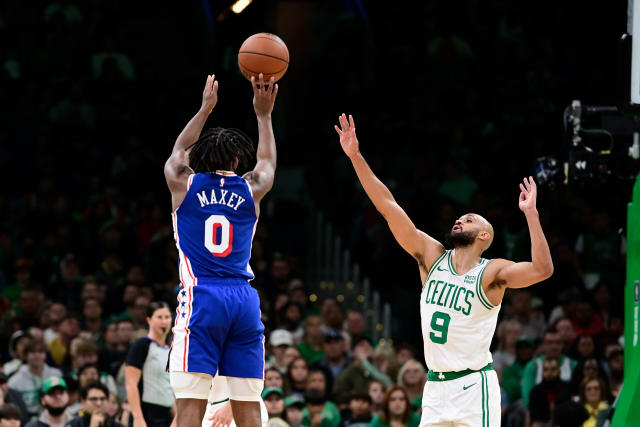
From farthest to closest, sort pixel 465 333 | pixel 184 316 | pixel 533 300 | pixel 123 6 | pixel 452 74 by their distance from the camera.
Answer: pixel 123 6 → pixel 452 74 → pixel 533 300 → pixel 465 333 → pixel 184 316

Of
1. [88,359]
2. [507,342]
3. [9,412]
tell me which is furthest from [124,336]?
[507,342]

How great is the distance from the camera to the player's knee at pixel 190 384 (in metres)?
7.32

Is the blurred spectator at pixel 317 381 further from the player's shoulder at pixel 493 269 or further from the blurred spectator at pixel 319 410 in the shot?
the player's shoulder at pixel 493 269

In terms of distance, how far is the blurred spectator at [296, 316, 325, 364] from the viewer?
1399cm

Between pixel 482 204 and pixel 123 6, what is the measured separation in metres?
7.04

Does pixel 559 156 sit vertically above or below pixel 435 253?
above

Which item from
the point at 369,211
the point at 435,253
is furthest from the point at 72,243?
the point at 435,253

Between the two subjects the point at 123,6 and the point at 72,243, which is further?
the point at 123,6

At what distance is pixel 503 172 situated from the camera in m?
16.8

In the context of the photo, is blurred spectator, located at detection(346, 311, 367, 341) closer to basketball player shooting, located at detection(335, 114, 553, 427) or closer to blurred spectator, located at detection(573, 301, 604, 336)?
blurred spectator, located at detection(573, 301, 604, 336)

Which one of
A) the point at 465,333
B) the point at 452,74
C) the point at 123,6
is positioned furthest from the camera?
the point at 123,6

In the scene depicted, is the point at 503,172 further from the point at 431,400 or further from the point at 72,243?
the point at 431,400

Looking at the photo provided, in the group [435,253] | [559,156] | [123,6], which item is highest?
[123,6]

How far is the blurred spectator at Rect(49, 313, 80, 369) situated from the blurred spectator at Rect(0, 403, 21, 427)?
2724 millimetres
